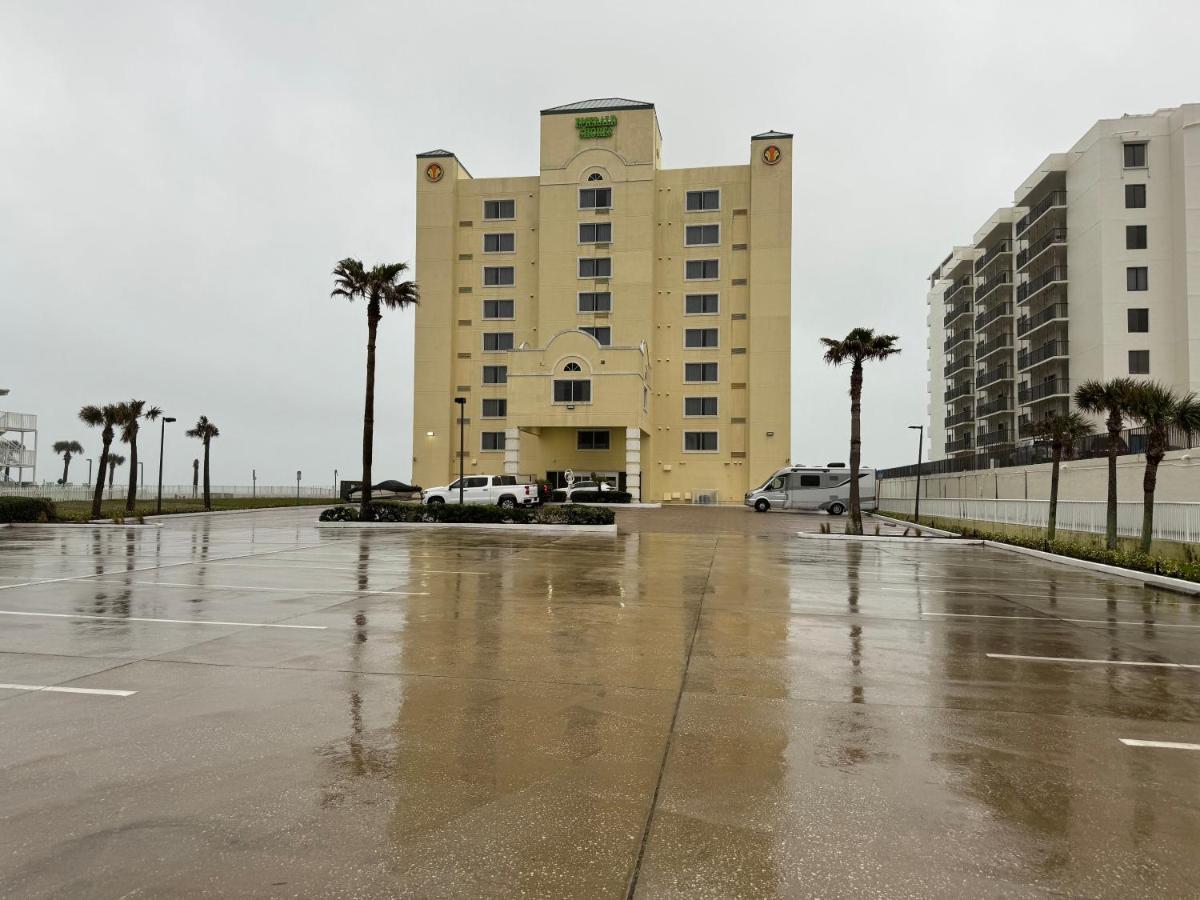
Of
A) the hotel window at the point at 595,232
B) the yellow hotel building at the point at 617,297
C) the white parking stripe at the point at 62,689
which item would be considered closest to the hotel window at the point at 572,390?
the yellow hotel building at the point at 617,297

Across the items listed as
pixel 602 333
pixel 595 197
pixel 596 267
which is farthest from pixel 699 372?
pixel 595 197

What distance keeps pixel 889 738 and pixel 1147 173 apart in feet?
180

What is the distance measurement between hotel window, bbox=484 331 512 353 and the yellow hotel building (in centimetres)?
11

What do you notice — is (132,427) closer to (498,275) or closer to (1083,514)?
(498,275)

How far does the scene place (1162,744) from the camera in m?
4.98

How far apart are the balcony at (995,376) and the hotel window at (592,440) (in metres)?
34.4

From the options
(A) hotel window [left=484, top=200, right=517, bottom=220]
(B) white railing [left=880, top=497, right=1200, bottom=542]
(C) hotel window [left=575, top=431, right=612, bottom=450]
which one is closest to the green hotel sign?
(A) hotel window [left=484, top=200, right=517, bottom=220]

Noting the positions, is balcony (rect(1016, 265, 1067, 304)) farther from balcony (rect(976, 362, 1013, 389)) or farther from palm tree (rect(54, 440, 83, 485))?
palm tree (rect(54, 440, 83, 485))

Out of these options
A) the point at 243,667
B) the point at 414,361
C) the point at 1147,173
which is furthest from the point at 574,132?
the point at 243,667

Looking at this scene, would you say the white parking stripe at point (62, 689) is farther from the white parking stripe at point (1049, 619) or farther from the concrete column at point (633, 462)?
the concrete column at point (633, 462)

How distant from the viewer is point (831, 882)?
10.4 ft

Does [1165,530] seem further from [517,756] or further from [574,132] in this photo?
[574,132]

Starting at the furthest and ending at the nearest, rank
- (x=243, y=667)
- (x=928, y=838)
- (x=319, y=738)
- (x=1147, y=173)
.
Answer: (x=1147, y=173)
(x=243, y=667)
(x=319, y=738)
(x=928, y=838)

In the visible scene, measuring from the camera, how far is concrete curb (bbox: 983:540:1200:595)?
13.1m
